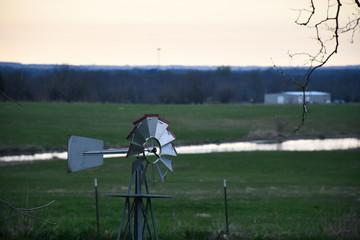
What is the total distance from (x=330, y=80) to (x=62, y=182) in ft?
485

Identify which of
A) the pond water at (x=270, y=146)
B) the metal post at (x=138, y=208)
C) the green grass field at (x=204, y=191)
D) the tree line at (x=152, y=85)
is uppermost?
the tree line at (x=152, y=85)

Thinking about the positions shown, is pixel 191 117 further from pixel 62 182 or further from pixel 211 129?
pixel 62 182

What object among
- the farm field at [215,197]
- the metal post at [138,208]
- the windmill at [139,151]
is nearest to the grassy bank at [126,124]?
the farm field at [215,197]

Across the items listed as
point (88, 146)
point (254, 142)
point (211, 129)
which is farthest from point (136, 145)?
point (211, 129)

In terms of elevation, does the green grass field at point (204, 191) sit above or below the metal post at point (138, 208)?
below

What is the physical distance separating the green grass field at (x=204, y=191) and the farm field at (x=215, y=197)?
0.03 meters

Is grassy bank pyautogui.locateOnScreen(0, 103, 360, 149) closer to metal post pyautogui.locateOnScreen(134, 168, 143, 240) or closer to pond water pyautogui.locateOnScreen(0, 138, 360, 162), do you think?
→ pond water pyautogui.locateOnScreen(0, 138, 360, 162)

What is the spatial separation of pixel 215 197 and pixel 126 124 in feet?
157

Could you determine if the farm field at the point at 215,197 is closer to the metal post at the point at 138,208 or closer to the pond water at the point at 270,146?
→ the metal post at the point at 138,208

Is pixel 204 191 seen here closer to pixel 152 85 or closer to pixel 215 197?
pixel 215 197

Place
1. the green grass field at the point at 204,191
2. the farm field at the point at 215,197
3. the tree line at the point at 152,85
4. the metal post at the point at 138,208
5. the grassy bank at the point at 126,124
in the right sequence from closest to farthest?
the metal post at the point at 138,208 → the farm field at the point at 215,197 → the green grass field at the point at 204,191 → the grassy bank at the point at 126,124 → the tree line at the point at 152,85

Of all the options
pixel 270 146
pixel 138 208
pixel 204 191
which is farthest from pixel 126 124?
pixel 138 208

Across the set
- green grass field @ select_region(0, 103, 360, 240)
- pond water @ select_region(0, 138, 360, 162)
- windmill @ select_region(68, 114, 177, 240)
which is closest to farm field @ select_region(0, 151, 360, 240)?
green grass field @ select_region(0, 103, 360, 240)

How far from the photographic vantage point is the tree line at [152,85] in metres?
97.8
